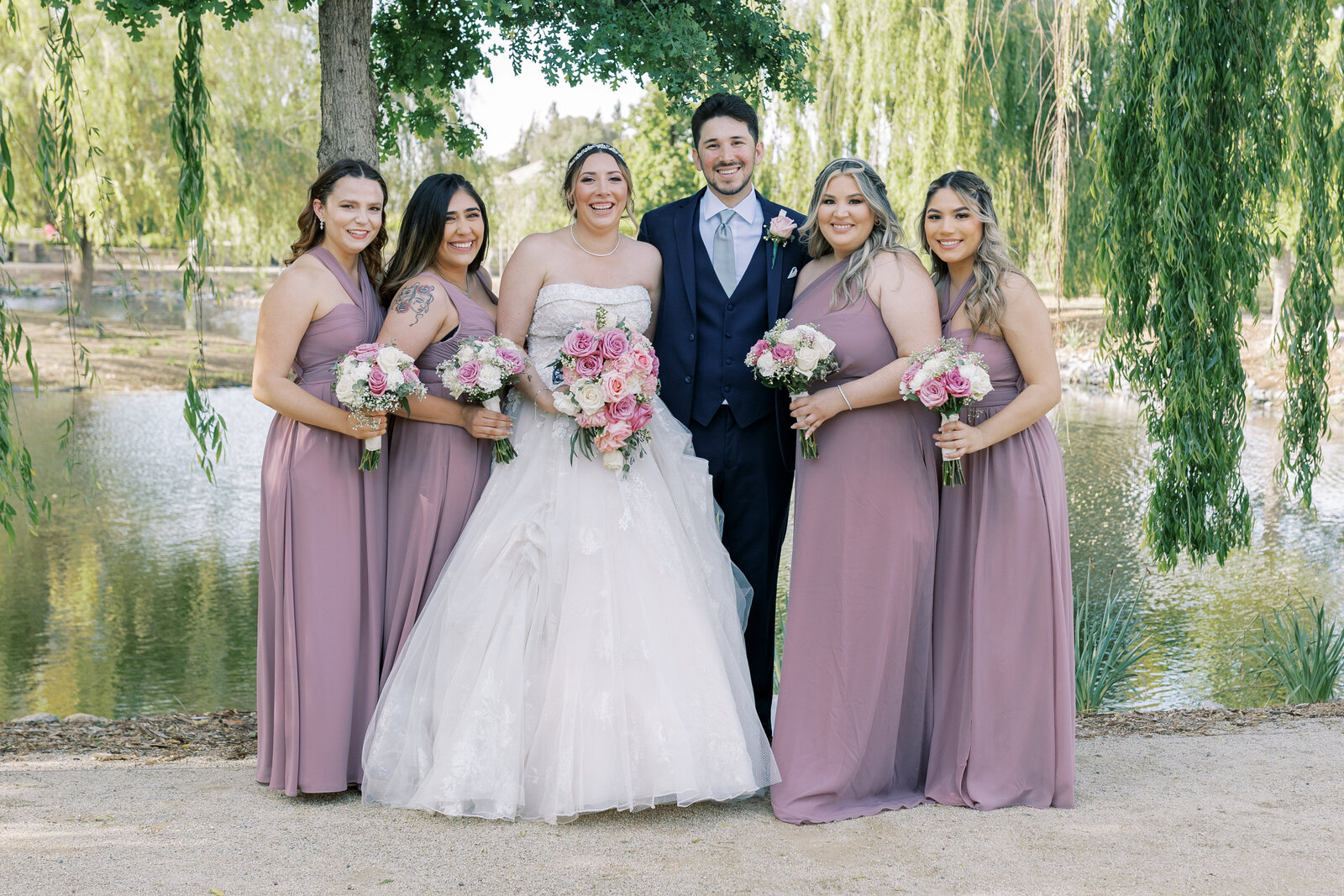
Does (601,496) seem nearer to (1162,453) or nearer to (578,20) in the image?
(578,20)

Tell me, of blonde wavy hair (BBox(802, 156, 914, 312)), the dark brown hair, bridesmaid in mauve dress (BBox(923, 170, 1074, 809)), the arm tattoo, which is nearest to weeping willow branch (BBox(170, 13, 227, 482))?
the dark brown hair

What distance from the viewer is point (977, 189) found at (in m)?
3.74

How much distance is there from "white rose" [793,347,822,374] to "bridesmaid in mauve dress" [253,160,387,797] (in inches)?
56.7

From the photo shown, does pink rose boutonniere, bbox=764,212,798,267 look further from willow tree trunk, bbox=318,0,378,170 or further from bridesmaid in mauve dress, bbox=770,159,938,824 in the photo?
willow tree trunk, bbox=318,0,378,170

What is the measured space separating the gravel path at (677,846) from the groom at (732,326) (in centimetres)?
104

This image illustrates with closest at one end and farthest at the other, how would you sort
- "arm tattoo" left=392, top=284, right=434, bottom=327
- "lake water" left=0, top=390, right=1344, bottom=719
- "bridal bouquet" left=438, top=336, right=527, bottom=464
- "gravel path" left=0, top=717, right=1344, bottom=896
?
"gravel path" left=0, top=717, right=1344, bottom=896 → "bridal bouquet" left=438, top=336, right=527, bottom=464 → "arm tattoo" left=392, top=284, right=434, bottom=327 → "lake water" left=0, top=390, right=1344, bottom=719

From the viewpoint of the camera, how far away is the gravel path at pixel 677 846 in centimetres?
301

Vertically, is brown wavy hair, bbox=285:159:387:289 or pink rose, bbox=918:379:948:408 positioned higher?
brown wavy hair, bbox=285:159:387:289

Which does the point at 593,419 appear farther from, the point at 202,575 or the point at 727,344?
the point at 202,575

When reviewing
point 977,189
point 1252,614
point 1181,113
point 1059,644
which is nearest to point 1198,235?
point 1181,113

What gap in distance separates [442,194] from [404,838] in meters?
2.26

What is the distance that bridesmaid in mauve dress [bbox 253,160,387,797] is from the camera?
3.72 meters

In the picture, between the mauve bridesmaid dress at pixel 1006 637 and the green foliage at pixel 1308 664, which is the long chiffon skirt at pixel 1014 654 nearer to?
the mauve bridesmaid dress at pixel 1006 637

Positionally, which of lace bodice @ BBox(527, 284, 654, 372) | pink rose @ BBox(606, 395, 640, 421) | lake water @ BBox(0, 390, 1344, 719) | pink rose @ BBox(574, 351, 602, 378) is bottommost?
lake water @ BBox(0, 390, 1344, 719)
